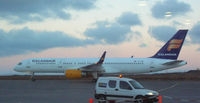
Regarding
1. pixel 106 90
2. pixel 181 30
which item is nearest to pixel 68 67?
pixel 181 30

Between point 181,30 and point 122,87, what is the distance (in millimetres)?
23553

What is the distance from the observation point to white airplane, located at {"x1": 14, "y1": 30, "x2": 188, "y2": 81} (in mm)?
31172

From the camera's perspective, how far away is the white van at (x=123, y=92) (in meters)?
11.6

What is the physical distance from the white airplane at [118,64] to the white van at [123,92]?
56.5ft

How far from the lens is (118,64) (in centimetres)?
3344

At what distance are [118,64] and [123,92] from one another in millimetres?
21280

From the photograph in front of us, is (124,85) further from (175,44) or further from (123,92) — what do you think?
(175,44)

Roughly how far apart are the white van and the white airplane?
56.5 ft

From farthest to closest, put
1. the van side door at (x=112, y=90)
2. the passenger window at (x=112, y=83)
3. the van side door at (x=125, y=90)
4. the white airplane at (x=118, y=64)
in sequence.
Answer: the white airplane at (x=118, y=64)
the passenger window at (x=112, y=83)
the van side door at (x=112, y=90)
the van side door at (x=125, y=90)

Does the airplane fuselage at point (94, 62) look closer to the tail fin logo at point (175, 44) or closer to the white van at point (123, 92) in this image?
the tail fin logo at point (175, 44)

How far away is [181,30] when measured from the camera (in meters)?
33.2

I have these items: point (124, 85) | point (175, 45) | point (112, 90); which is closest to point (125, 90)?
point (124, 85)

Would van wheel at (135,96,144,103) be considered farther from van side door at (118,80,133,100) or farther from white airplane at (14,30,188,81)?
white airplane at (14,30,188,81)

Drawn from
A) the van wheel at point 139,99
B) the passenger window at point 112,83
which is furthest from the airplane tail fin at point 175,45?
the van wheel at point 139,99
